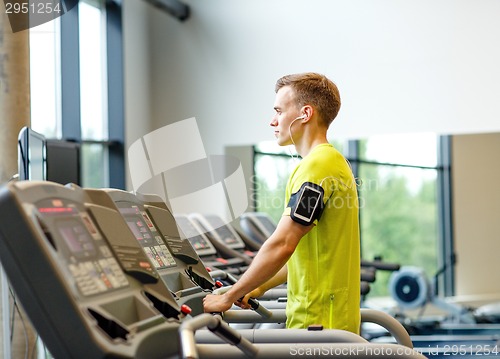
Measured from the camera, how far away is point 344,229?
8.22 feet

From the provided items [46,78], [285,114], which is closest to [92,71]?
[46,78]

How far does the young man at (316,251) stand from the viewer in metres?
2.44

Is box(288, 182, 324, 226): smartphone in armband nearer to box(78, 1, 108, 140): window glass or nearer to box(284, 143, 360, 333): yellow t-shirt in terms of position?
box(284, 143, 360, 333): yellow t-shirt

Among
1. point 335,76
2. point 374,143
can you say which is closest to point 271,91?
point 335,76

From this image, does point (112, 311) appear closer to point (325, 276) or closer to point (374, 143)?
point (325, 276)

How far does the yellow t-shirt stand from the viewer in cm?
249

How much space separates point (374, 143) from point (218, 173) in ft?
5.84

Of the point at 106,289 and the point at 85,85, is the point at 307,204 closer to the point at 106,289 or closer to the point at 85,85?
the point at 106,289

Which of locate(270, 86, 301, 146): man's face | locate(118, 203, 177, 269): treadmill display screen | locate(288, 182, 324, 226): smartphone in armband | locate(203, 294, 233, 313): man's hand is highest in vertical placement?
locate(270, 86, 301, 146): man's face

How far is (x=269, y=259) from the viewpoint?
2.44 m

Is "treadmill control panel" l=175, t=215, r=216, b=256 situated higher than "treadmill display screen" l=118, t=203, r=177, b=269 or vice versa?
"treadmill display screen" l=118, t=203, r=177, b=269

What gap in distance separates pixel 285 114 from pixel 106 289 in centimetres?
101

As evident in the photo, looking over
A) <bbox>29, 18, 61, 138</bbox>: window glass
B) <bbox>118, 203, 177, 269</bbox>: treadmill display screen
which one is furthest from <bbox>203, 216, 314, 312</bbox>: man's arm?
<bbox>29, 18, 61, 138</bbox>: window glass

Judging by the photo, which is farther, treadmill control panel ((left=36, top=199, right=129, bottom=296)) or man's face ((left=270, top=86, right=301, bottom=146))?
man's face ((left=270, top=86, right=301, bottom=146))
